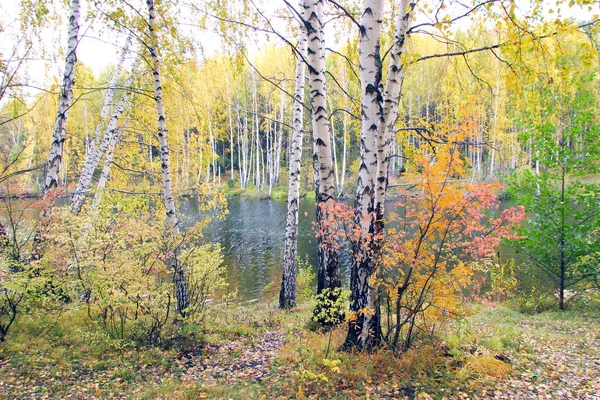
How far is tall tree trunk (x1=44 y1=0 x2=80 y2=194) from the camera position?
19.3 feet

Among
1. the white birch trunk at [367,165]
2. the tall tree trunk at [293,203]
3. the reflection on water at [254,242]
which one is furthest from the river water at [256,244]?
the white birch trunk at [367,165]

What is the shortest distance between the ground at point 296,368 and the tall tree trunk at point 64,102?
2.49m

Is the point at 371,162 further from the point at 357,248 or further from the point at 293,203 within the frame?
the point at 293,203

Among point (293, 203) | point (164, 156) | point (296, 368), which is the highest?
point (164, 156)

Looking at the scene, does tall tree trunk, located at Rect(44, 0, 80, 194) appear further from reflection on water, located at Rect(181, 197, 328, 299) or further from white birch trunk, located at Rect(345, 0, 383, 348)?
white birch trunk, located at Rect(345, 0, 383, 348)

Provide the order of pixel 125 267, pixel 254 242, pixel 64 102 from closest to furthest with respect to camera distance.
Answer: pixel 125 267, pixel 64 102, pixel 254 242

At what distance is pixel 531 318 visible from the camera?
6.95 metres

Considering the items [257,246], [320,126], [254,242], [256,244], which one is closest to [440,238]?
[320,126]

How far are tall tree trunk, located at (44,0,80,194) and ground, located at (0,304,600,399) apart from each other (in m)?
2.49

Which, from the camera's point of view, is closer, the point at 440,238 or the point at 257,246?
the point at 440,238

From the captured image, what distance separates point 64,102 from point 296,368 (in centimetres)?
573

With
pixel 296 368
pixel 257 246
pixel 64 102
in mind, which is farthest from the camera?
pixel 257 246

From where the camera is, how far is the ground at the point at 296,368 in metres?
3.51

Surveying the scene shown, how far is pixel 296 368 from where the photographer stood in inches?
162
